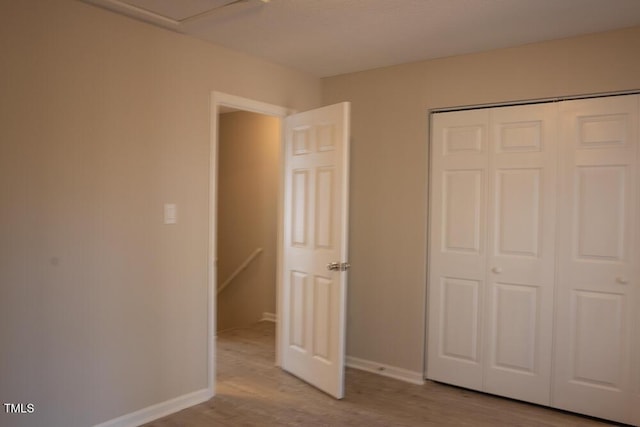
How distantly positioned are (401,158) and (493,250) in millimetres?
1000

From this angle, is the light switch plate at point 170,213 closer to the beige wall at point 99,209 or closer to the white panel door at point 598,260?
the beige wall at point 99,209

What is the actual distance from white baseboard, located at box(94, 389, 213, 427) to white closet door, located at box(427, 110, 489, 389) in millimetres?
1734

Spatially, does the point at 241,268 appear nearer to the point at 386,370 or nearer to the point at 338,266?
the point at 386,370

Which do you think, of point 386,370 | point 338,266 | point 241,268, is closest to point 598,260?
point 338,266

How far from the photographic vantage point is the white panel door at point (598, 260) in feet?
10.0

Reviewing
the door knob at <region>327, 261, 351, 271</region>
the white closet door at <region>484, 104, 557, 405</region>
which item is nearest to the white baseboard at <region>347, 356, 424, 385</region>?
the white closet door at <region>484, 104, 557, 405</region>

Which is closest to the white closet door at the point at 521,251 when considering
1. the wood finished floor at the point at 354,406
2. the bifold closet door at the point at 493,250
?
the bifold closet door at the point at 493,250

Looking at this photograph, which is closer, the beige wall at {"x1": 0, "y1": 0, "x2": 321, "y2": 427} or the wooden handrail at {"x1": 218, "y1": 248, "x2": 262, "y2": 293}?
the beige wall at {"x1": 0, "y1": 0, "x2": 321, "y2": 427}

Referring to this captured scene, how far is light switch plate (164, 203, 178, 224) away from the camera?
3.15 metres

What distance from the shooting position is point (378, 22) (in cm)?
297

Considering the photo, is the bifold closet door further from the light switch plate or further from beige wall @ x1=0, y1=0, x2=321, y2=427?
the light switch plate

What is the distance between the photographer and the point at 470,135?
3611 millimetres

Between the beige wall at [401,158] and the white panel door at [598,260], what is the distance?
297 millimetres

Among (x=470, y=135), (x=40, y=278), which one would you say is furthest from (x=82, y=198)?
(x=470, y=135)
